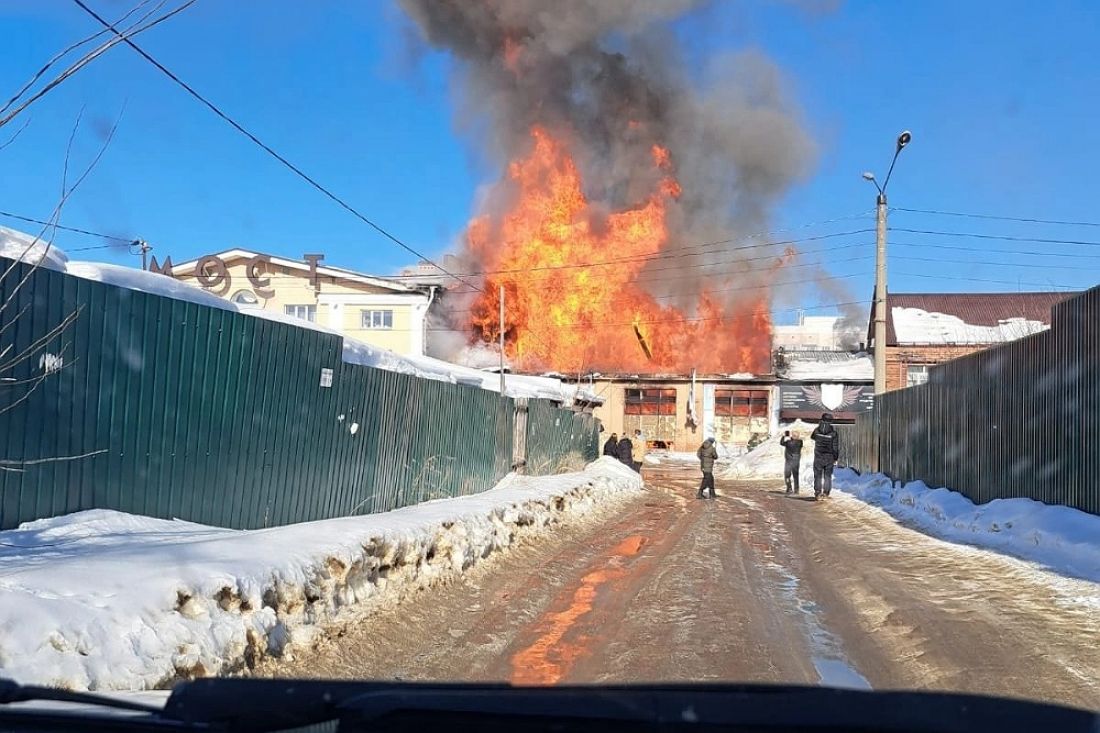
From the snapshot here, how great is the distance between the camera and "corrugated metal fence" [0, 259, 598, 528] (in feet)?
22.2

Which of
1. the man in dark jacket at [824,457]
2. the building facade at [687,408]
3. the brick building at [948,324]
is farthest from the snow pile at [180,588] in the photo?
the building facade at [687,408]

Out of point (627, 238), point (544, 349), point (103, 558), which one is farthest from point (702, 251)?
point (103, 558)

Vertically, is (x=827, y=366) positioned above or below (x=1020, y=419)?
above

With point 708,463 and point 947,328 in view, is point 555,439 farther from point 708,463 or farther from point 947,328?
point 947,328

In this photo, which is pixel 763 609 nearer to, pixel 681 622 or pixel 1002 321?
pixel 681 622

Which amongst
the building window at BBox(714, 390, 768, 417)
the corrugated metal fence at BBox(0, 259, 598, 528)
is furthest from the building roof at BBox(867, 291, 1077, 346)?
the corrugated metal fence at BBox(0, 259, 598, 528)

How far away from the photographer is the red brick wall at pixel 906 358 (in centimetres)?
4559

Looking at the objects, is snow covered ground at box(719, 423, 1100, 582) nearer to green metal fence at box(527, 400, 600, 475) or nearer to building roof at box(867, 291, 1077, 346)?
green metal fence at box(527, 400, 600, 475)

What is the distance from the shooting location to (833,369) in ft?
169

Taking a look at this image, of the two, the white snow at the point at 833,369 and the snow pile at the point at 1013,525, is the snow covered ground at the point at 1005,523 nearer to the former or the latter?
the snow pile at the point at 1013,525

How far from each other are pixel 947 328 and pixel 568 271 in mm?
19625

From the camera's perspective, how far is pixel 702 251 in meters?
55.4

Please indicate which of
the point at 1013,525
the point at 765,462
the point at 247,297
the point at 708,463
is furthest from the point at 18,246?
the point at 247,297

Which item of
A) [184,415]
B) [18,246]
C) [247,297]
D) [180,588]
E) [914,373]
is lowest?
[180,588]
